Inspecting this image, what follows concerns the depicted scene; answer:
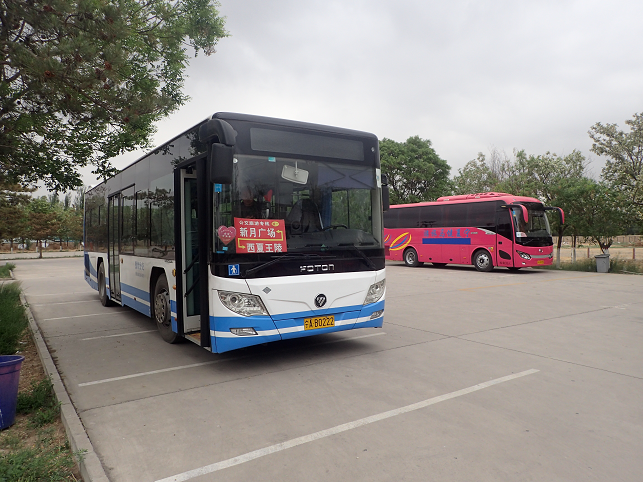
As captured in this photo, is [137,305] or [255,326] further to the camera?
[137,305]

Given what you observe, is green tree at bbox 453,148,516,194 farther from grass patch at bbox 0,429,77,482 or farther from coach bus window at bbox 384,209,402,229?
grass patch at bbox 0,429,77,482

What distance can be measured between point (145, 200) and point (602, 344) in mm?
7551

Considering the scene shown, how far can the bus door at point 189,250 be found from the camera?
6562 mm

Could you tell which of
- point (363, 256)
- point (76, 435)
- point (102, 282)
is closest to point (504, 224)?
point (363, 256)

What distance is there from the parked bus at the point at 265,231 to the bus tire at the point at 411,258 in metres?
17.7

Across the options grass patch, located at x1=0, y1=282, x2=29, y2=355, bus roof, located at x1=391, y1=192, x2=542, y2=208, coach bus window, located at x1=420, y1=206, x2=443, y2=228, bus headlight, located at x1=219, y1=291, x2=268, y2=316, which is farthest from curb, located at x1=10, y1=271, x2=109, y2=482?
coach bus window, located at x1=420, y1=206, x2=443, y2=228

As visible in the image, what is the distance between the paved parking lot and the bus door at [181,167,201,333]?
61cm

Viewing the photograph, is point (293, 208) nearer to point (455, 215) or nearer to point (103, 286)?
point (103, 286)

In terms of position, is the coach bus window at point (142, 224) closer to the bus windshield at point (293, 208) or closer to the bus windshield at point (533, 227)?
the bus windshield at point (293, 208)

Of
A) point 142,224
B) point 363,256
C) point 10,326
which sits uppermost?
point 142,224

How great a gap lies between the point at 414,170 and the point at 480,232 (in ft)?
64.5

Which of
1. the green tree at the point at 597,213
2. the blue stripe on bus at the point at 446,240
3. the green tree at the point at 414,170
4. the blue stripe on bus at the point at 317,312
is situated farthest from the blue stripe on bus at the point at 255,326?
the green tree at the point at 414,170

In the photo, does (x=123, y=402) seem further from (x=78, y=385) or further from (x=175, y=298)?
(x=175, y=298)

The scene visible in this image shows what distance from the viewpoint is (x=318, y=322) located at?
6062 millimetres
